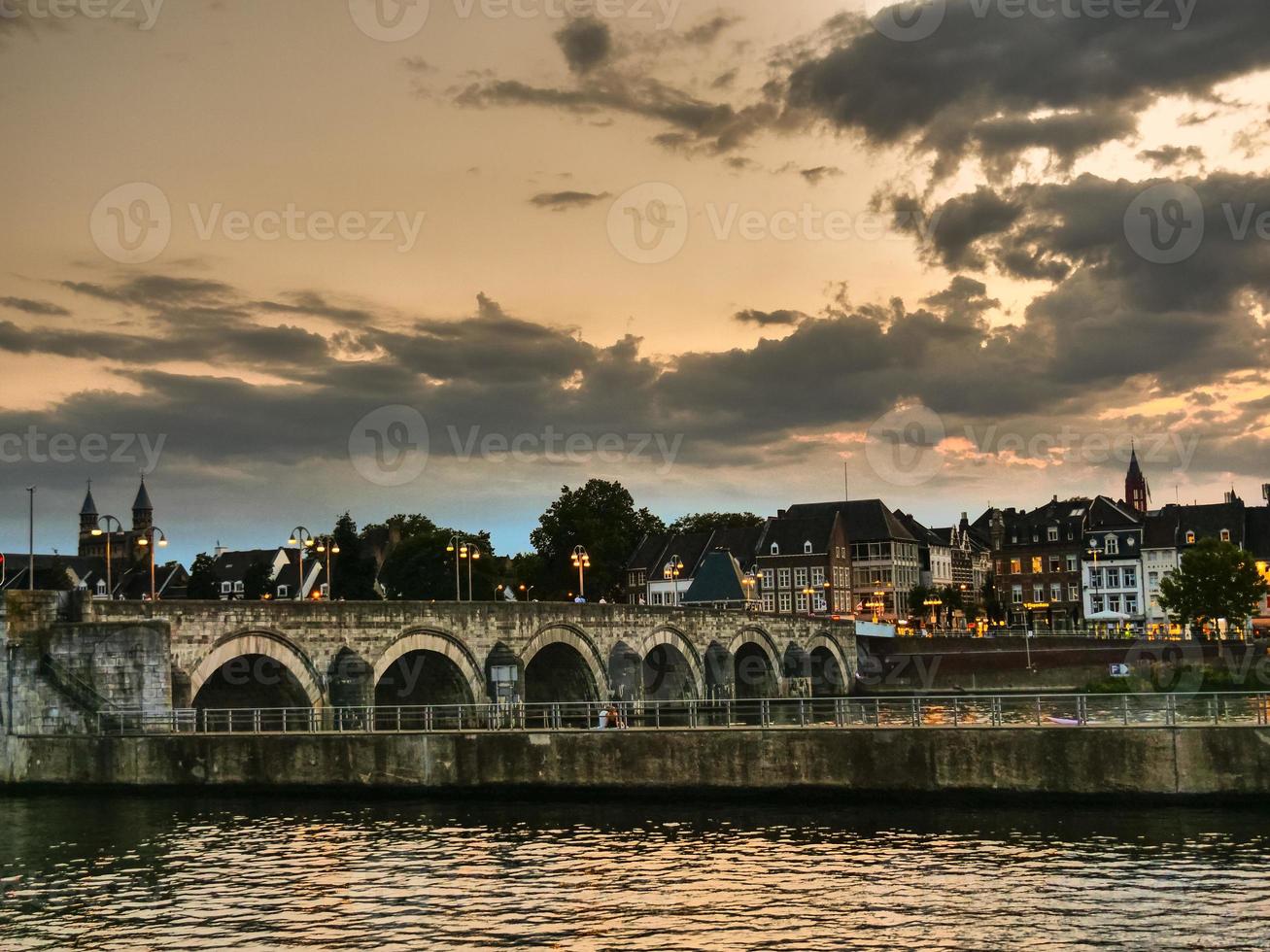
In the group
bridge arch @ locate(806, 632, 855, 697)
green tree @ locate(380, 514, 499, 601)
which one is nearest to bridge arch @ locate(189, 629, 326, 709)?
bridge arch @ locate(806, 632, 855, 697)

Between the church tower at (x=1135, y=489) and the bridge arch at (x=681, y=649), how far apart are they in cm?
9027

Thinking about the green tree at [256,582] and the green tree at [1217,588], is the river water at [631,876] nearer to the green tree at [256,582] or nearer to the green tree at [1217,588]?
the green tree at [1217,588]

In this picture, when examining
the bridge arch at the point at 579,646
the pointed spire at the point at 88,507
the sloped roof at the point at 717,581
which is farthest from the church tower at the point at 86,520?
the bridge arch at the point at 579,646

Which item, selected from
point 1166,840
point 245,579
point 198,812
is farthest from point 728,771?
point 245,579

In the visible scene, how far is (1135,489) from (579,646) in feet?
360

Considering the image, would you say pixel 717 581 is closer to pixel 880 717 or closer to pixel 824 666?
pixel 824 666

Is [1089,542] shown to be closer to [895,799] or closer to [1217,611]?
[1217,611]

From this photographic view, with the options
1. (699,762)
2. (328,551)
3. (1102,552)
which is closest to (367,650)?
(328,551)

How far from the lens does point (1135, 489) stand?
159 meters

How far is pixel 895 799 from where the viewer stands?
1441 inches

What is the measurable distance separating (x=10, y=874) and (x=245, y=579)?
111002 millimetres

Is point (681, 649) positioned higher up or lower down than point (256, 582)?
lower down

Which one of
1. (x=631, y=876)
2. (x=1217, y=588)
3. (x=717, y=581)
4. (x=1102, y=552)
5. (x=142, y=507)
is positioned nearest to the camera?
(x=631, y=876)

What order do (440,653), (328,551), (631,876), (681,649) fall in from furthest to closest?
(681,649) < (328,551) < (440,653) < (631,876)
